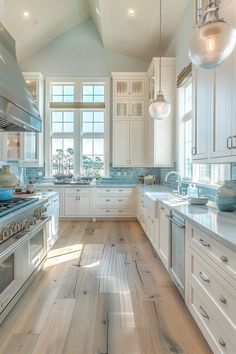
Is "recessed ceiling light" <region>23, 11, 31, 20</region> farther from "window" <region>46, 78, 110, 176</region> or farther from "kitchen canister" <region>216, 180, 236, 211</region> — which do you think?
"kitchen canister" <region>216, 180, 236, 211</region>

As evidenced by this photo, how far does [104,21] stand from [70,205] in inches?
150

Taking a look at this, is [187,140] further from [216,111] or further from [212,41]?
[212,41]

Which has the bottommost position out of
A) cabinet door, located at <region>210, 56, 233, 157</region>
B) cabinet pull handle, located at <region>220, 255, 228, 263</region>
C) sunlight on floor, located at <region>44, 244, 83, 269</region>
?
sunlight on floor, located at <region>44, 244, 83, 269</region>

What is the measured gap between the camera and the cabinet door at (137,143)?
649cm

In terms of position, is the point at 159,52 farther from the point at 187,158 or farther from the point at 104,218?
the point at 104,218

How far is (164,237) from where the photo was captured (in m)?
3.21

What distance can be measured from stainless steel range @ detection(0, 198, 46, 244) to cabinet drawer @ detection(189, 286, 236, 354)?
143 centimetres

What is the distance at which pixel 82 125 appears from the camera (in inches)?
272

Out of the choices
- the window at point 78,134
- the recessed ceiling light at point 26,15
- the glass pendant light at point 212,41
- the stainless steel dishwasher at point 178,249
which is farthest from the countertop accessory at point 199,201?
the recessed ceiling light at point 26,15

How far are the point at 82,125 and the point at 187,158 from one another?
3.11 meters

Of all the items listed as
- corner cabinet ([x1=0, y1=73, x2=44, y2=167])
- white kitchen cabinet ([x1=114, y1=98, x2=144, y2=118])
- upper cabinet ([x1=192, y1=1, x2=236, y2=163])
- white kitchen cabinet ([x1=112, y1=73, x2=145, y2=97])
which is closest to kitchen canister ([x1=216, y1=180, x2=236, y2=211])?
upper cabinet ([x1=192, y1=1, x2=236, y2=163])

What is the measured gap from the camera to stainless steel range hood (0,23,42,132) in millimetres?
2375

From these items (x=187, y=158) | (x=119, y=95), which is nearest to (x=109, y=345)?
(x=187, y=158)

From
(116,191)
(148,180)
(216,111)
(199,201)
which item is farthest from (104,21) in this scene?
(199,201)
